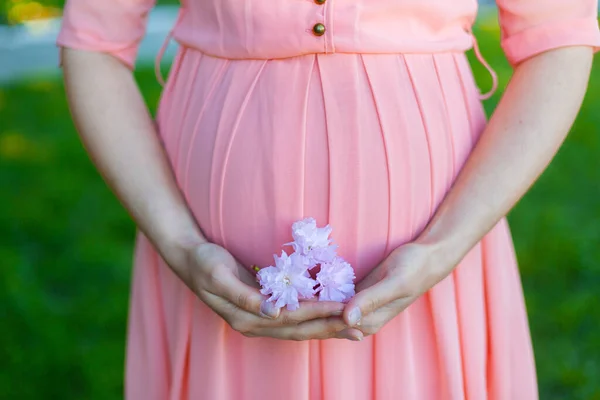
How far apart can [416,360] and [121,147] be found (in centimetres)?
65

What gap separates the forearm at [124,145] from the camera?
1400 millimetres

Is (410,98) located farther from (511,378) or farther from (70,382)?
(70,382)

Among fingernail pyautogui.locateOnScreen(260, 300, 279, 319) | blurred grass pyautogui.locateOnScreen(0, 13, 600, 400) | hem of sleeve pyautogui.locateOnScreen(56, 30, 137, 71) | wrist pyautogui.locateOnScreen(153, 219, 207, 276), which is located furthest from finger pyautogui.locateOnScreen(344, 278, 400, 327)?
blurred grass pyautogui.locateOnScreen(0, 13, 600, 400)

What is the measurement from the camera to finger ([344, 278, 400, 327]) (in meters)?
1.19

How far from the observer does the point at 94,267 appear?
4.02m

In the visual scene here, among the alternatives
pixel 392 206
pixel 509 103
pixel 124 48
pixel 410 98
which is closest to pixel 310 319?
pixel 392 206

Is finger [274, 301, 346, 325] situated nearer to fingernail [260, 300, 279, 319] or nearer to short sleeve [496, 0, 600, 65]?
fingernail [260, 300, 279, 319]

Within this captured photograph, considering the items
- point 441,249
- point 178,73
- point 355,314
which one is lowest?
point 355,314

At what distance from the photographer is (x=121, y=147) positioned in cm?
144

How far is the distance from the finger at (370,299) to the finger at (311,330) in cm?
4

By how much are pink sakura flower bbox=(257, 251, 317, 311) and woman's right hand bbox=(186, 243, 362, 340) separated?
15mm

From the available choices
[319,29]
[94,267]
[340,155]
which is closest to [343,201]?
[340,155]

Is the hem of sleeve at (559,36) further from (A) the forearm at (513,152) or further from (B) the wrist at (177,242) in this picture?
(B) the wrist at (177,242)

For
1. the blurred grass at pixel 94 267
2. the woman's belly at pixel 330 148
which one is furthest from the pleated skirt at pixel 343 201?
the blurred grass at pixel 94 267
